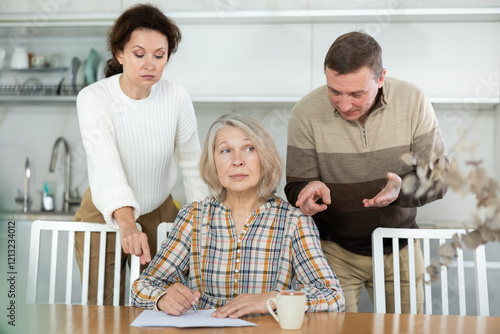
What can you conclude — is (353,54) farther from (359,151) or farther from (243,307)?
(243,307)

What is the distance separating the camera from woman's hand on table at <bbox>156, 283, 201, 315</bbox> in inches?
44.6

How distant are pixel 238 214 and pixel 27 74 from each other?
2.25 meters

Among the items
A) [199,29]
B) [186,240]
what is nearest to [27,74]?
[199,29]

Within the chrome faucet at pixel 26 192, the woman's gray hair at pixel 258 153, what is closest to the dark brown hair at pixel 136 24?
the woman's gray hair at pixel 258 153

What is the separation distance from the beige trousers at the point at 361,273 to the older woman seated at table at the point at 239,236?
0.36 meters

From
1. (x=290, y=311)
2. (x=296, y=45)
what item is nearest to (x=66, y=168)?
(x=296, y=45)

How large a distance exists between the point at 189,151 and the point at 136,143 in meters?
0.20

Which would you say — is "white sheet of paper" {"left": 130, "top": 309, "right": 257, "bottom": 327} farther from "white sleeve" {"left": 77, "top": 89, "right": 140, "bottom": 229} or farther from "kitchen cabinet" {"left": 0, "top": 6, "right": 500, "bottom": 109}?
"kitchen cabinet" {"left": 0, "top": 6, "right": 500, "bottom": 109}

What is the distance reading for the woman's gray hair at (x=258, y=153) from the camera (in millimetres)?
1437

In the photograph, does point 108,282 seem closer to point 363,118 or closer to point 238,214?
point 238,214

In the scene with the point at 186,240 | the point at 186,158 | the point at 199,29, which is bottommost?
the point at 186,240

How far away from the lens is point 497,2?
8.63 ft

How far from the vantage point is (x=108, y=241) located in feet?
5.73

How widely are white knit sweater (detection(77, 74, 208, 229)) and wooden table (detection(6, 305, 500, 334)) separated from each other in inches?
13.6
